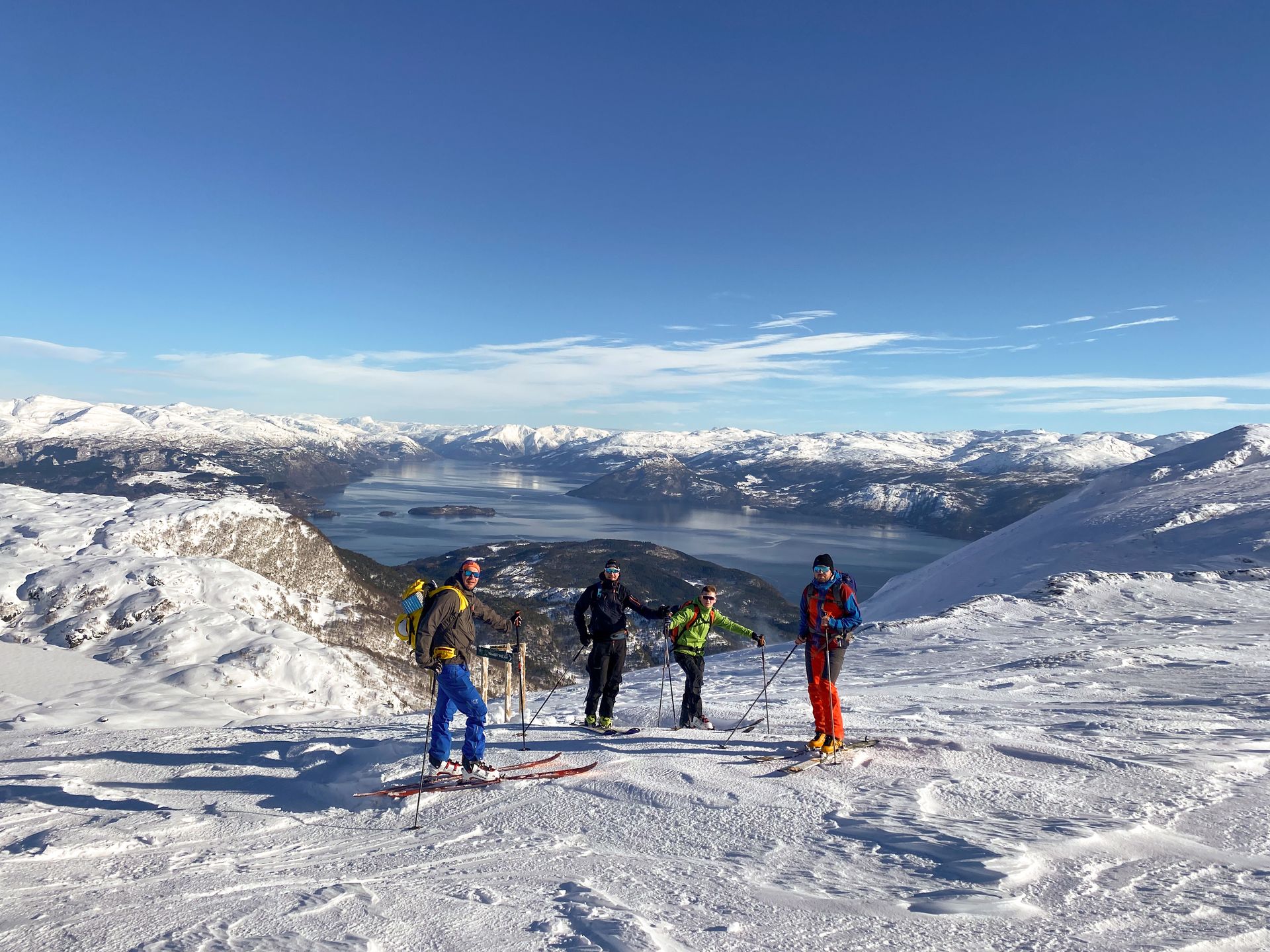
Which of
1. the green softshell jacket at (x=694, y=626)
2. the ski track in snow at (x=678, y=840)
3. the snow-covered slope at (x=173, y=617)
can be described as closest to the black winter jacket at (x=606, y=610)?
the green softshell jacket at (x=694, y=626)

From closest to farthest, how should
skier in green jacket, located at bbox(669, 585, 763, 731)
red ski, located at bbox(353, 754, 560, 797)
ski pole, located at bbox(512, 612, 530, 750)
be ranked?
red ski, located at bbox(353, 754, 560, 797), ski pole, located at bbox(512, 612, 530, 750), skier in green jacket, located at bbox(669, 585, 763, 731)

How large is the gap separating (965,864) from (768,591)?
4816 inches

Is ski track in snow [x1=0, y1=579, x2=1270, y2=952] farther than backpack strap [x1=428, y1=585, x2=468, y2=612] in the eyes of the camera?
No

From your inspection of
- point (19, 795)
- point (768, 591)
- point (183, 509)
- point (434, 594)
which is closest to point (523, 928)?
point (434, 594)

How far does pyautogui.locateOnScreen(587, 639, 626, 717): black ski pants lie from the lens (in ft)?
34.4

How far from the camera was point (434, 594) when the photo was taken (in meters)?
8.33

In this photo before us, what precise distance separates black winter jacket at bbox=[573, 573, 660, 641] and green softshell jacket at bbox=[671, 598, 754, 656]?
0.40 meters

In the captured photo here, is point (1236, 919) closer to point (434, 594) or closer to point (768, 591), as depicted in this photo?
point (434, 594)

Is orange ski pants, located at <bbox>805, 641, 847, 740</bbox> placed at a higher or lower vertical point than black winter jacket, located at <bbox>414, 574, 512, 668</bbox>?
lower

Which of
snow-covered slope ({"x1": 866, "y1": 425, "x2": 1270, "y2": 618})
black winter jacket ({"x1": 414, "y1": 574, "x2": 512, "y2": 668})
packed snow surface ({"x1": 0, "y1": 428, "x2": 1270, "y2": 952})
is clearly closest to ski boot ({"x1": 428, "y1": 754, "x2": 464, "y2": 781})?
packed snow surface ({"x1": 0, "y1": 428, "x2": 1270, "y2": 952})

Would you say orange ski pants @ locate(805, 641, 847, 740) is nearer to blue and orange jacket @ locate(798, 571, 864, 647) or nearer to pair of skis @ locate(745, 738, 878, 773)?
blue and orange jacket @ locate(798, 571, 864, 647)

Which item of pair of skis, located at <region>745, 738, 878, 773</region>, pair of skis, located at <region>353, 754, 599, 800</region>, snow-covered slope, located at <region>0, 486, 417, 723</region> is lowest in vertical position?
snow-covered slope, located at <region>0, 486, 417, 723</region>

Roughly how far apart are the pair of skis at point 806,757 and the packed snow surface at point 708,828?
0.20 meters

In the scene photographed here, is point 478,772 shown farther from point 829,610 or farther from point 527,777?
point 829,610
